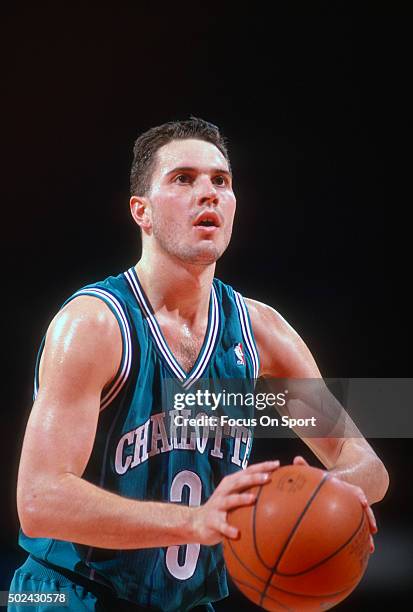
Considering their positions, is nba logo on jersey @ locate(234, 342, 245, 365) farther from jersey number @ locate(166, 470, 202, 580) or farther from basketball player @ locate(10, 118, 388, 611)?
jersey number @ locate(166, 470, 202, 580)

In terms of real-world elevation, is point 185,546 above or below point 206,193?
below

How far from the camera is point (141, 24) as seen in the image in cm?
312

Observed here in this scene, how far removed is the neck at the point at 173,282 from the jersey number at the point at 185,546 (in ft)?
1.34

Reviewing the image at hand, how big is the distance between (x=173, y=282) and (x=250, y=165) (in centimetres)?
130

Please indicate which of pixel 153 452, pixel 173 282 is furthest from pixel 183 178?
pixel 153 452

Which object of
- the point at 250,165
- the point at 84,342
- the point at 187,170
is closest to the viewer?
the point at 84,342

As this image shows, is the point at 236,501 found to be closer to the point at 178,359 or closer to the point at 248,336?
the point at 178,359

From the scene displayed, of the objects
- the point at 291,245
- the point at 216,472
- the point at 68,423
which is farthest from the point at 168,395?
the point at 291,245

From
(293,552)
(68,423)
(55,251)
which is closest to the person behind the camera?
(293,552)

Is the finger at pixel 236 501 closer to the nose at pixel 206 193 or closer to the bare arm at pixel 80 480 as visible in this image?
the bare arm at pixel 80 480

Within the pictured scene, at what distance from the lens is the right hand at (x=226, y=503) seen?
1.43 meters

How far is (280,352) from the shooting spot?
2.26m

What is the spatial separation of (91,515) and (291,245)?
196 centimetres

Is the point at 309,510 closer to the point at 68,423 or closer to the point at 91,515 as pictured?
the point at 91,515
